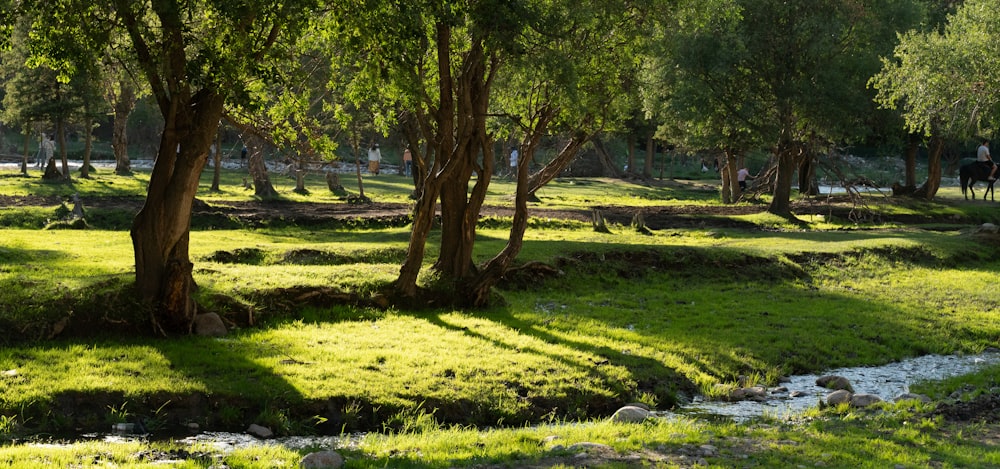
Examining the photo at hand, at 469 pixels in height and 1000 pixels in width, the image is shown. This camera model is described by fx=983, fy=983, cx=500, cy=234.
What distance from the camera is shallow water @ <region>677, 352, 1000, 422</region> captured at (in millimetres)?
13164

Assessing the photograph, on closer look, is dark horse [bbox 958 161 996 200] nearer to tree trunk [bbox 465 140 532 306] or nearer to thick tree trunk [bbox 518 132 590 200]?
thick tree trunk [bbox 518 132 590 200]

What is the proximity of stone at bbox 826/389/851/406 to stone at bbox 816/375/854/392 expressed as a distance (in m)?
1.12

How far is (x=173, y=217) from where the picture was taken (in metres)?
15.0

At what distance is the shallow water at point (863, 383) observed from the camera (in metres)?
13.2

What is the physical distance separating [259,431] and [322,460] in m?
2.22

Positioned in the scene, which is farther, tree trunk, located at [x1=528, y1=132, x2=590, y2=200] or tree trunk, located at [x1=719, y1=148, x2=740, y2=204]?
tree trunk, located at [x1=719, y1=148, x2=740, y2=204]

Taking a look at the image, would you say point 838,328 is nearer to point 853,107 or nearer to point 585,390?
point 585,390

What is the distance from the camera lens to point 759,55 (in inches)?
1447

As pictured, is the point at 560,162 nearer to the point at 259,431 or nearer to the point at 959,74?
the point at 259,431

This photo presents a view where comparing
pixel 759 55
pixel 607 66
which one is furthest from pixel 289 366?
pixel 759 55

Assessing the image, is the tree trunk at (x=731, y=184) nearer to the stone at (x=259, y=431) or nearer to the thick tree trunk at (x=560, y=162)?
the thick tree trunk at (x=560, y=162)

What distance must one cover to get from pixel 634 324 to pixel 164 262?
8.48 m

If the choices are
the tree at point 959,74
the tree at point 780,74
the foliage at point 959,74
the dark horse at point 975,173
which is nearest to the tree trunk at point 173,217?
the foliage at point 959,74

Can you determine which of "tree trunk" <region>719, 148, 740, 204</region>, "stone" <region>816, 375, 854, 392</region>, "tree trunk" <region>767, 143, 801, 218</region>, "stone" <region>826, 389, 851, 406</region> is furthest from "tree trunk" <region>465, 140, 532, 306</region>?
"tree trunk" <region>719, 148, 740, 204</region>
